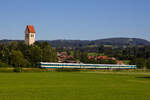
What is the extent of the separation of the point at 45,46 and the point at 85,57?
93.1 feet

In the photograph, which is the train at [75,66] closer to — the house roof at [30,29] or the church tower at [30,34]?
the church tower at [30,34]

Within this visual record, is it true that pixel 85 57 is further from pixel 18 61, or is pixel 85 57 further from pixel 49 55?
pixel 18 61

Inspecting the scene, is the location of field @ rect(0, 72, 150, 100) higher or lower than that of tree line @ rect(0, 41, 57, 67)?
lower

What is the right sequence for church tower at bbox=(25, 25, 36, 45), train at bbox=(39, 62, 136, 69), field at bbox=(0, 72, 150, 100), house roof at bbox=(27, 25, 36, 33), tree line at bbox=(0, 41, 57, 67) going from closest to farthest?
1. field at bbox=(0, 72, 150, 100)
2. train at bbox=(39, 62, 136, 69)
3. tree line at bbox=(0, 41, 57, 67)
4. church tower at bbox=(25, 25, 36, 45)
5. house roof at bbox=(27, 25, 36, 33)

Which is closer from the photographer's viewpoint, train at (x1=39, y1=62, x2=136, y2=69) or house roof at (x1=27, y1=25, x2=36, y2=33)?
train at (x1=39, y1=62, x2=136, y2=69)

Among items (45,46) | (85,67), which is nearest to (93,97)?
(85,67)

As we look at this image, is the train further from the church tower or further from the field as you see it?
the field

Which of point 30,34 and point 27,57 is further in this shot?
point 30,34

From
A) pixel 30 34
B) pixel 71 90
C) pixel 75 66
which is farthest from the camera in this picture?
pixel 30 34

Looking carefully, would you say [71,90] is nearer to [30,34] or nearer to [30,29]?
[30,34]

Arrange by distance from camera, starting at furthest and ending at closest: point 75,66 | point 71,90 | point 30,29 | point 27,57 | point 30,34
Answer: point 30,29, point 30,34, point 27,57, point 75,66, point 71,90

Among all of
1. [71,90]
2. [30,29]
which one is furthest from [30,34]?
[71,90]

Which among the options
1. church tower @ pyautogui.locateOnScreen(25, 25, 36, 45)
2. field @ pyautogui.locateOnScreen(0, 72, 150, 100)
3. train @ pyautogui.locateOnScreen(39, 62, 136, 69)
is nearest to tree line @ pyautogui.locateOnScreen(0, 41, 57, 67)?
train @ pyautogui.locateOnScreen(39, 62, 136, 69)

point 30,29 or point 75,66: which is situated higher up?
point 30,29
